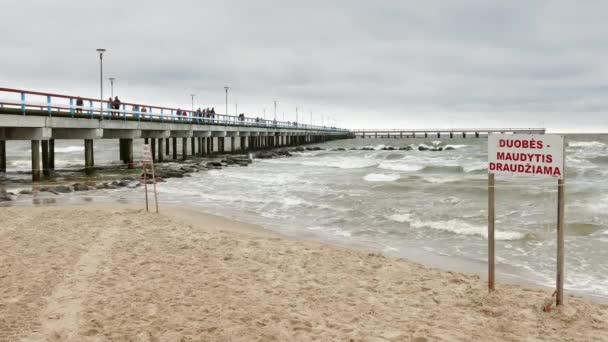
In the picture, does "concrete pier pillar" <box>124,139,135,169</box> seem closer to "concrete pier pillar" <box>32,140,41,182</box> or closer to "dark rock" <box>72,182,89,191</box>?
"concrete pier pillar" <box>32,140,41,182</box>

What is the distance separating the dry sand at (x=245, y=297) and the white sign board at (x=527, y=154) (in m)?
1.73

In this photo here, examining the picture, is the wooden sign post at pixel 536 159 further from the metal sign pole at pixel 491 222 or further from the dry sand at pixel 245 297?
the dry sand at pixel 245 297

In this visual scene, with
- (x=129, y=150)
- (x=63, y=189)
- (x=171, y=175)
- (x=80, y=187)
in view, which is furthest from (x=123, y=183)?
(x=129, y=150)

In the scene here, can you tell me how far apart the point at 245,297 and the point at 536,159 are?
3.97 meters

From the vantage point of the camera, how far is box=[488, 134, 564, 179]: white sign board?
5.50 metres

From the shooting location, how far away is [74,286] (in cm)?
627

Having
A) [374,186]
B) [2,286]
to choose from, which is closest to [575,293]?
[2,286]

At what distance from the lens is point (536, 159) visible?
223 inches

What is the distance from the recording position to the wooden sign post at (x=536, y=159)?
5504mm

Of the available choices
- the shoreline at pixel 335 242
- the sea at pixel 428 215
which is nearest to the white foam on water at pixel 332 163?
the sea at pixel 428 215

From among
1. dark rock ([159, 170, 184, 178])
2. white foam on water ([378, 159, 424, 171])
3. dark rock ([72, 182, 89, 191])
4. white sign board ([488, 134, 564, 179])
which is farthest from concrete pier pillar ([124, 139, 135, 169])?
white sign board ([488, 134, 564, 179])

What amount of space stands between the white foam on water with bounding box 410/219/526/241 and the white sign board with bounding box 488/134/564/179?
565cm

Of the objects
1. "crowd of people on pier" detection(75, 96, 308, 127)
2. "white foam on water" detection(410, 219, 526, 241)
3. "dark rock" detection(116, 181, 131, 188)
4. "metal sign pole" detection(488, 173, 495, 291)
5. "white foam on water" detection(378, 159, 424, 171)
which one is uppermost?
"crowd of people on pier" detection(75, 96, 308, 127)

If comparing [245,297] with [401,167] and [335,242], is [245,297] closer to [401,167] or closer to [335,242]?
[335,242]
